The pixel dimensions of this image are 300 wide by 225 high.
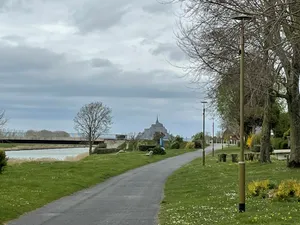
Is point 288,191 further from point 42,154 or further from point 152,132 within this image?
point 152,132

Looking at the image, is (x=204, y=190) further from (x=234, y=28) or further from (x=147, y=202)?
(x=234, y=28)

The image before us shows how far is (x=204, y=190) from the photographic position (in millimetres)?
22953

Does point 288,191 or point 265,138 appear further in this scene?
point 265,138

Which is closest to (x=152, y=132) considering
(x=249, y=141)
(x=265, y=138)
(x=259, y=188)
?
(x=249, y=141)

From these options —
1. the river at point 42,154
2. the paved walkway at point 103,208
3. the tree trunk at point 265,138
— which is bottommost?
the paved walkway at point 103,208

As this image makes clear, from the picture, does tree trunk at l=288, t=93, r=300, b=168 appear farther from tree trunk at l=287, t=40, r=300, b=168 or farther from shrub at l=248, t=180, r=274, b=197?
shrub at l=248, t=180, r=274, b=197

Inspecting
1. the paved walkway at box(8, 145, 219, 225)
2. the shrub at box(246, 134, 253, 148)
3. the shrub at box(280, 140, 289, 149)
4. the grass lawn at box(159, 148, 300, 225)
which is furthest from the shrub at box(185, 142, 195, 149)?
the grass lawn at box(159, 148, 300, 225)

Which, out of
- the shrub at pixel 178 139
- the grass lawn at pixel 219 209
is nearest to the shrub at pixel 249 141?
the shrub at pixel 178 139

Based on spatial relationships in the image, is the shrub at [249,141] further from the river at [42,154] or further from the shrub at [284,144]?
the river at [42,154]

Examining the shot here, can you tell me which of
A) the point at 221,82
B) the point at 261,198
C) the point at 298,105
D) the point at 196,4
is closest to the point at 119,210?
the point at 261,198

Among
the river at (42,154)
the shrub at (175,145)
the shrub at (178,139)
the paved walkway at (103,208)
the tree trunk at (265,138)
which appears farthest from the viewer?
the shrub at (178,139)

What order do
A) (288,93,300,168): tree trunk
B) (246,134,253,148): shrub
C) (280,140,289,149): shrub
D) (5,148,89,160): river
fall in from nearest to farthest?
(288,93,300,168): tree trunk
(5,148,89,160): river
(280,140,289,149): shrub
(246,134,253,148): shrub

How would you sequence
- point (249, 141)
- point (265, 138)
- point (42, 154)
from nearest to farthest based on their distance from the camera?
point (265, 138)
point (42, 154)
point (249, 141)

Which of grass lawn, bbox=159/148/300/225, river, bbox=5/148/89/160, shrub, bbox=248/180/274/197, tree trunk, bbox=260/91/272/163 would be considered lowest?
grass lawn, bbox=159/148/300/225
